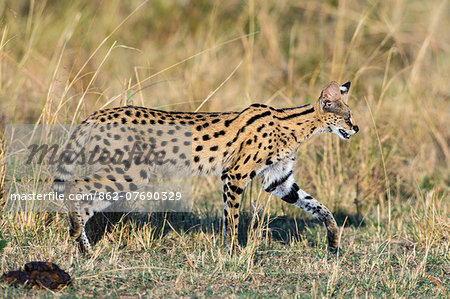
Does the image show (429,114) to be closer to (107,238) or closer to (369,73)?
(369,73)

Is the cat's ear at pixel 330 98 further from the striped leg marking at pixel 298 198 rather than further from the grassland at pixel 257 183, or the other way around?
the striped leg marking at pixel 298 198

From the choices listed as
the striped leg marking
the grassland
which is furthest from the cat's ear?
the striped leg marking

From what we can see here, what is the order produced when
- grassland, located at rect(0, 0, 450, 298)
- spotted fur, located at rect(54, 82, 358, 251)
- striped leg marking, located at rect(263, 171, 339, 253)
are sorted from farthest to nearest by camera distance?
striped leg marking, located at rect(263, 171, 339, 253) < spotted fur, located at rect(54, 82, 358, 251) < grassland, located at rect(0, 0, 450, 298)

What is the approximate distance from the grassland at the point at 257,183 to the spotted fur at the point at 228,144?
280mm

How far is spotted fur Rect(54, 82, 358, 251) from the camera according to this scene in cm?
571

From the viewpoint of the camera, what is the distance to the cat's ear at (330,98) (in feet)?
20.5

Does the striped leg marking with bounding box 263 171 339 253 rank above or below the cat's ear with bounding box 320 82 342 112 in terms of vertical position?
below

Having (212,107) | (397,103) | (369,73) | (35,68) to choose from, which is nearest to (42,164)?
(212,107)

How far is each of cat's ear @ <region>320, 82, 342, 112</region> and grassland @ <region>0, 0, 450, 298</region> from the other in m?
0.44

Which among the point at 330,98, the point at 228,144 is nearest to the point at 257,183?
the point at 228,144

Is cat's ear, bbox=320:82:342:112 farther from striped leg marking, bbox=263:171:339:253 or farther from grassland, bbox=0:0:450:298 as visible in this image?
striped leg marking, bbox=263:171:339:253

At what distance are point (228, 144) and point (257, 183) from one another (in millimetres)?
1256

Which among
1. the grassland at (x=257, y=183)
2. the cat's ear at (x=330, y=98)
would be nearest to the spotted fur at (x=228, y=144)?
the cat's ear at (x=330, y=98)

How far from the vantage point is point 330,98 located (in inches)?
248
